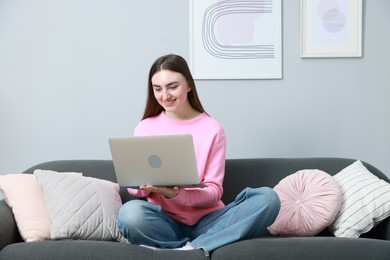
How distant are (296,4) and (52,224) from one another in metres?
1.74

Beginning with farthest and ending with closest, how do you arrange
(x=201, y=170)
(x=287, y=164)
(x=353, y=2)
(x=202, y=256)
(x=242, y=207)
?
(x=353, y=2) < (x=287, y=164) < (x=201, y=170) < (x=242, y=207) < (x=202, y=256)

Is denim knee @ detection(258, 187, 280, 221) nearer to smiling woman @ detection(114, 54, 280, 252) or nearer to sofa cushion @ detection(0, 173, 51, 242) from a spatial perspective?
smiling woman @ detection(114, 54, 280, 252)

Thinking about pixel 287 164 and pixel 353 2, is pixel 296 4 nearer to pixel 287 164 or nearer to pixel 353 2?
pixel 353 2

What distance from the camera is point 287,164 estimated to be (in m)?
3.17

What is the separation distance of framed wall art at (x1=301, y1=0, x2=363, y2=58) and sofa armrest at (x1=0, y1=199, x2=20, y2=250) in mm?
1709

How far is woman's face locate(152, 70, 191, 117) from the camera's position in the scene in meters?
2.86

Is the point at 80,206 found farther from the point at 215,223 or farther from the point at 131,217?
the point at 215,223

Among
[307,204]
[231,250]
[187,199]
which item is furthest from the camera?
[307,204]

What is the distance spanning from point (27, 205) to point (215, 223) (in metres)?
0.79

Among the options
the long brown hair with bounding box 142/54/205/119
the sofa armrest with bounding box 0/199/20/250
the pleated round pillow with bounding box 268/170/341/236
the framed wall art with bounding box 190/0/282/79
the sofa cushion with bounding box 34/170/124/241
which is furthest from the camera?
the framed wall art with bounding box 190/0/282/79

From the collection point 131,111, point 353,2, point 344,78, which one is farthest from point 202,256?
point 353,2

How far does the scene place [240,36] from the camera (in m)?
3.50

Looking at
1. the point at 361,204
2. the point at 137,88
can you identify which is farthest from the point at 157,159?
the point at 137,88

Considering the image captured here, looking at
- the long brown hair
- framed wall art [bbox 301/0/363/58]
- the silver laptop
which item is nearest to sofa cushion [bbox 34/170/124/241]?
the silver laptop
